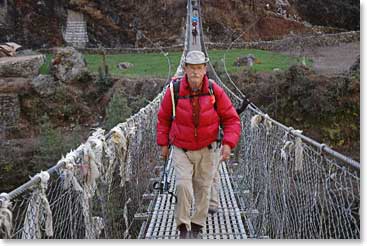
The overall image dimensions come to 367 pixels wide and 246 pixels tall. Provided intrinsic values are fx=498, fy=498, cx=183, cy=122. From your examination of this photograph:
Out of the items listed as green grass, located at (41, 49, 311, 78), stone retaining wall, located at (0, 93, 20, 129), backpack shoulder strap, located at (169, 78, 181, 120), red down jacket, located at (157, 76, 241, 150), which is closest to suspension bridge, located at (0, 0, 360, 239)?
red down jacket, located at (157, 76, 241, 150)

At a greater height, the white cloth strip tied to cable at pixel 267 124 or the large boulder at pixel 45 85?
the white cloth strip tied to cable at pixel 267 124

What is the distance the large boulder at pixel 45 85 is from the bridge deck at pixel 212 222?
7472 millimetres

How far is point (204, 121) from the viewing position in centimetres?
192

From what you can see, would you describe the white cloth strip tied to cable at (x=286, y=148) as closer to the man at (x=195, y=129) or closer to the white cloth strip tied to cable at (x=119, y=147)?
the man at (x=195, y=129)

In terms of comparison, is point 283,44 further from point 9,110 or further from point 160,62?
point 9,110

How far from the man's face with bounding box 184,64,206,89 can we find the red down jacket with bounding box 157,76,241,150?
0.12 ft

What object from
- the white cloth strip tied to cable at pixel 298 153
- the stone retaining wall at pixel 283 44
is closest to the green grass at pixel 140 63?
the stone retaining wall at pixel 283 44

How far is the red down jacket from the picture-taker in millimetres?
1919

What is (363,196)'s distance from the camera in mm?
1786

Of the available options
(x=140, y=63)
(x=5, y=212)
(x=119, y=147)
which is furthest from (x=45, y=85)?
(x=5, y=212)

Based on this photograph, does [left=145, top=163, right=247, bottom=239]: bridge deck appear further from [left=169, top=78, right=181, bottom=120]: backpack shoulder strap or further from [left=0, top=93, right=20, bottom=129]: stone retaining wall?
[left=0, top=93, right=20, bottom=129]: stone retaining wall

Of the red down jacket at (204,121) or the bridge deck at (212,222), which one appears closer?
the red down jacket at (204,121)

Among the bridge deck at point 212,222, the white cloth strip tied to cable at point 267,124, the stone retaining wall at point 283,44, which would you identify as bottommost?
the bridge deck at point 212,222

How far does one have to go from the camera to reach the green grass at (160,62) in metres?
10.4
